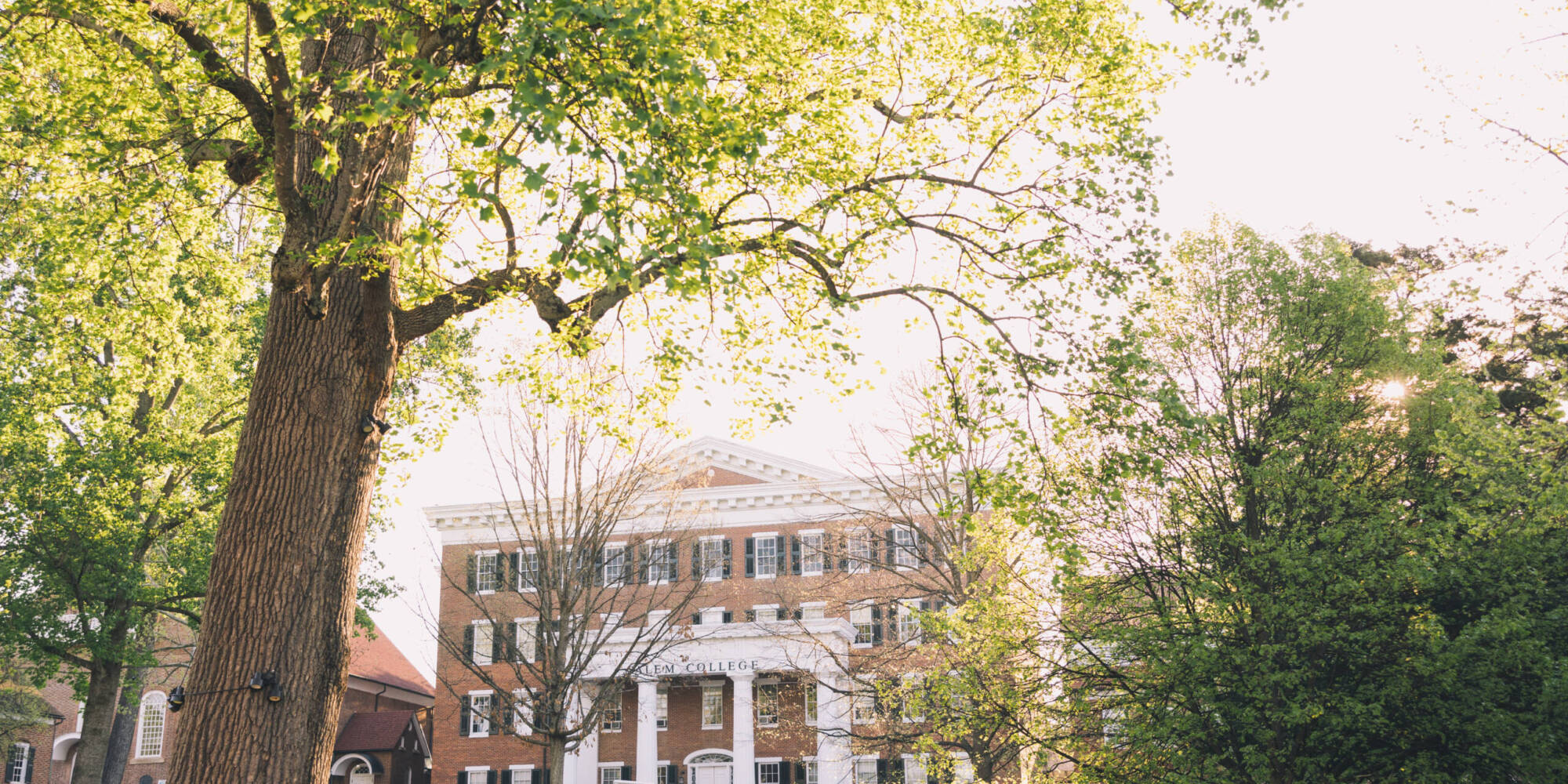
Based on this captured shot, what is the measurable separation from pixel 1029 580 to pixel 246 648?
17.9 metres

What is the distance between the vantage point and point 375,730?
136ft

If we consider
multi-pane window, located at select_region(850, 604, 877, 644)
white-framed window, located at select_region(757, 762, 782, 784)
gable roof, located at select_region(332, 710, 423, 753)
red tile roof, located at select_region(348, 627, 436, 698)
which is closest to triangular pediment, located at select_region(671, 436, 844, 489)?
multi-pane window, located at select_region(850, 604, 877, 644)

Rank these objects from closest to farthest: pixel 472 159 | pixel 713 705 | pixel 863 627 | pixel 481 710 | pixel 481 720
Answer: pixel 472 159, pixel 713 705, pixel 863 627, pixel 481 720, pixel 481 710

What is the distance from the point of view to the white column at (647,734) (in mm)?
34688

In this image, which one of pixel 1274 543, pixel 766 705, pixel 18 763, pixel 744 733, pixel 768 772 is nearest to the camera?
pixel 1274 543

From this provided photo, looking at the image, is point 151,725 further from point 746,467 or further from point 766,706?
point 746,467

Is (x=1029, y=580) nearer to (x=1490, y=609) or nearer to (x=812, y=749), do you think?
(x=1490, y=609)

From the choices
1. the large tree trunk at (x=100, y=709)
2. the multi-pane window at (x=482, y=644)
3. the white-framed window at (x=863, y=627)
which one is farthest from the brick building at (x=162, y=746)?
the white-framed window at (x=863, y=627)

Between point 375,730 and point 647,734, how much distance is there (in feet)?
41.5

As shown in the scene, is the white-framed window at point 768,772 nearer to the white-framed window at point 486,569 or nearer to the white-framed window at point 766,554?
the white-framed window at point 766,554

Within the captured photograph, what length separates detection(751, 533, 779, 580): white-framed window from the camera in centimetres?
3972

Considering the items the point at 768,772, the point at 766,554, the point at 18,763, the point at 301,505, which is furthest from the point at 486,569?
the point at 301,505

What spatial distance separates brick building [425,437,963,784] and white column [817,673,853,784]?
0.08 m

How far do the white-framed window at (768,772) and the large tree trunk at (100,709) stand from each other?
1950cm
